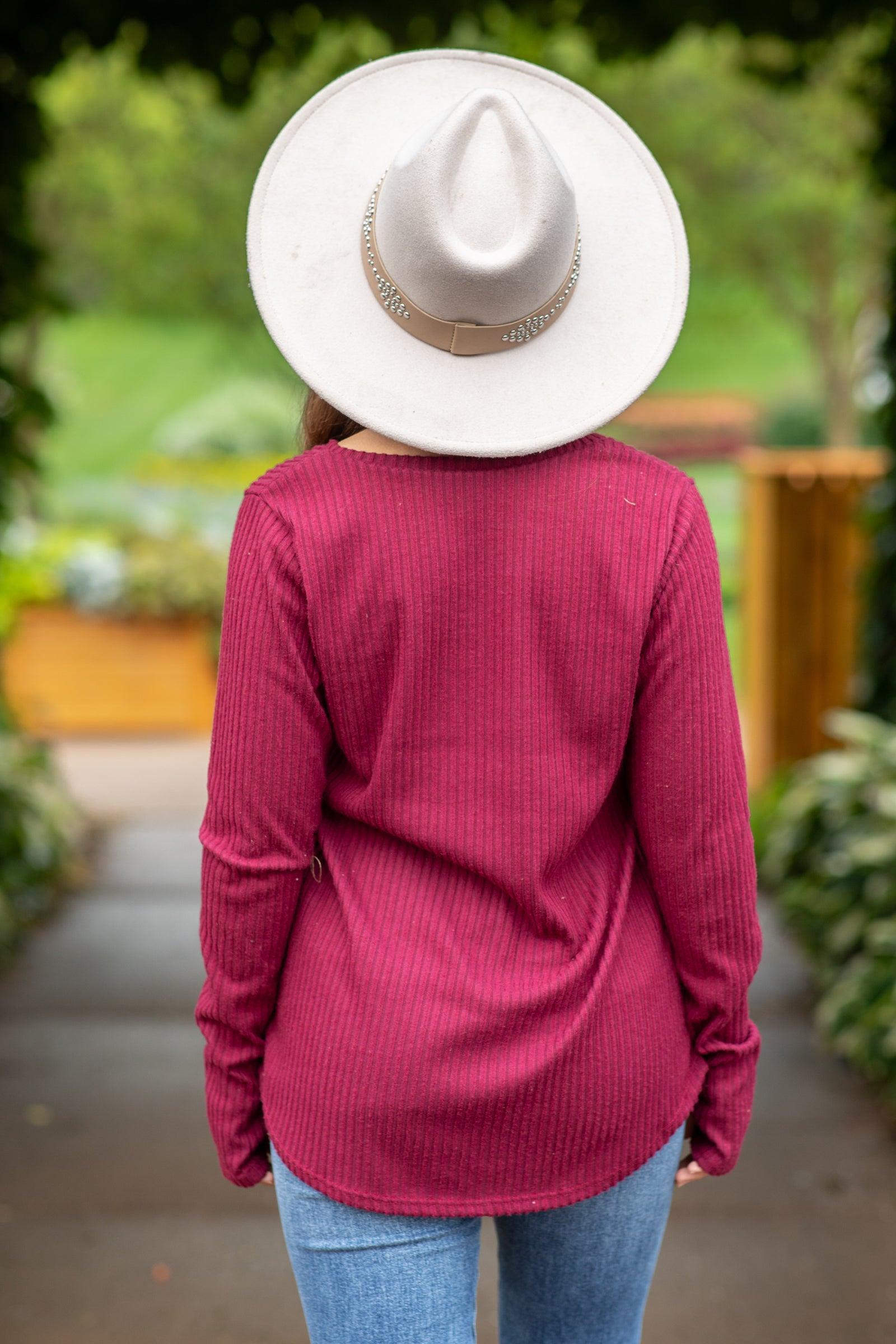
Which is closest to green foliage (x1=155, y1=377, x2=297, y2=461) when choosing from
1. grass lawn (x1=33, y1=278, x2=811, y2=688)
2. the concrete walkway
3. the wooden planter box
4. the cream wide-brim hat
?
grass lawn (x1=33, y1=278, x2=811, y2=688)

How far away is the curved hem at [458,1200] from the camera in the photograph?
4.35 feet

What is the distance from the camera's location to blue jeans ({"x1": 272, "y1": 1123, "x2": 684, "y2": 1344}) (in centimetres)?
135

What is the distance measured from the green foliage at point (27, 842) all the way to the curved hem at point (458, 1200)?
3488 millimetres

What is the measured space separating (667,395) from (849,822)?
50.6ft

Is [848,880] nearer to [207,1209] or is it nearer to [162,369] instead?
[207,1209]

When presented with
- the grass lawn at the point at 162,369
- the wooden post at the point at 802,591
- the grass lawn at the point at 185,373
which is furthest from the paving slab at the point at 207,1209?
the grass lawn at the point at 162,369

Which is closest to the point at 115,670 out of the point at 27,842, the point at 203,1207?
the point at 27,842

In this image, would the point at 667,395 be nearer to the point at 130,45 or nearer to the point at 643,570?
the point at 130,45

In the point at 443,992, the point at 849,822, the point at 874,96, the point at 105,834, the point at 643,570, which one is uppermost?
the point at 874,96

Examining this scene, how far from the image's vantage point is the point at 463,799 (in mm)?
1315

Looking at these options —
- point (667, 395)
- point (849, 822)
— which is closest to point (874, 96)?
point (849, 822)

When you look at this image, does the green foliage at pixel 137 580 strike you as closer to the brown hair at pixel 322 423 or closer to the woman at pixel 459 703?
the brown hair at pixel 322 423

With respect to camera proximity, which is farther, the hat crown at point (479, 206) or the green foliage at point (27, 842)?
the green foliage at point (27, 842)

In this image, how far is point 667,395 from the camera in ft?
63.0
